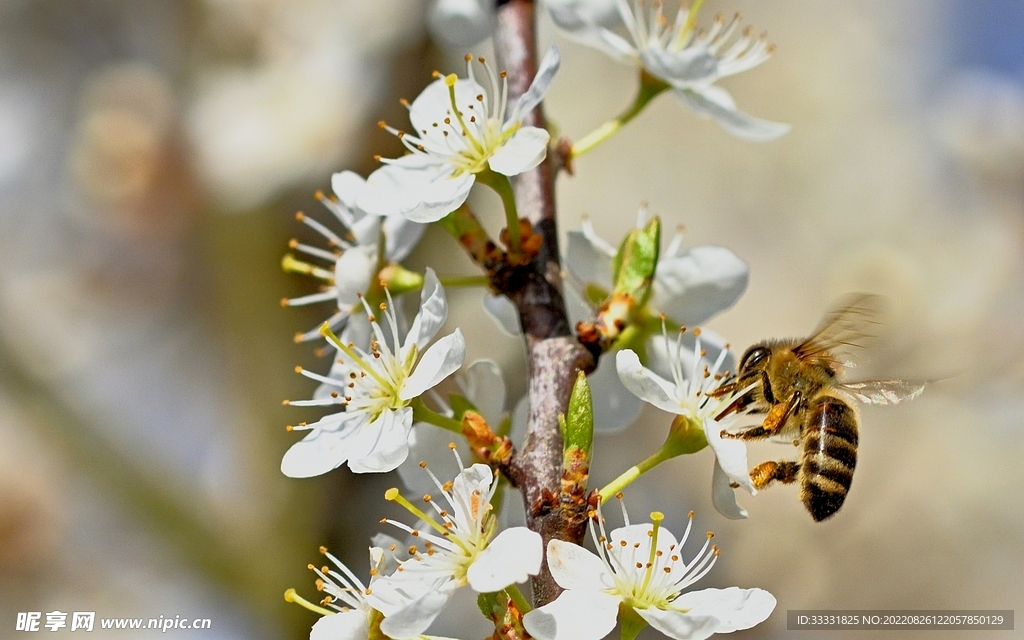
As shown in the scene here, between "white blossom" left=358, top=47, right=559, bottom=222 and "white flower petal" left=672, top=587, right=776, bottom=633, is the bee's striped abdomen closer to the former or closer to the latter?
"white flower petal" left=672, top=587, right=776, bottom=633

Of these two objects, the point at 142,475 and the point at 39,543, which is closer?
the point at 142,475

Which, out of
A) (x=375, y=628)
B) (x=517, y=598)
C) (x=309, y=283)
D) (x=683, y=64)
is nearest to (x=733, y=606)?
(x=517, y=598)

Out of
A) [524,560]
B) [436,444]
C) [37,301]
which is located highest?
[37,301]

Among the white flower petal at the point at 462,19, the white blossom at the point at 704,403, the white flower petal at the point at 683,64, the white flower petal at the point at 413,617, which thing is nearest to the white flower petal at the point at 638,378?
the white blossom at the point at 704,403

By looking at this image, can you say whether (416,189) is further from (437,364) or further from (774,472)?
(774,472)

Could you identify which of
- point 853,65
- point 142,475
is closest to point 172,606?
point 142,475

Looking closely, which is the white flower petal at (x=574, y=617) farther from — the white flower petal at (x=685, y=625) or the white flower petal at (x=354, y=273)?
the white flower petal at (x=354, y=273)

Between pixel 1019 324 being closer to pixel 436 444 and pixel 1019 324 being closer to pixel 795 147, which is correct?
pixel 795 147
